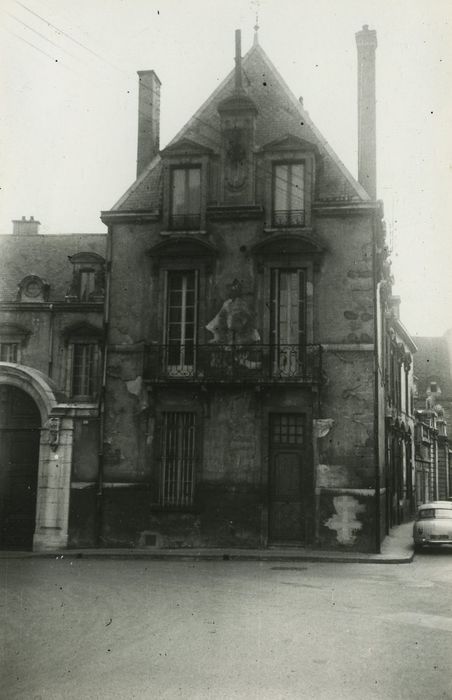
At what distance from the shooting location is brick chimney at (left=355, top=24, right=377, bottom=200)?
70.1 ft

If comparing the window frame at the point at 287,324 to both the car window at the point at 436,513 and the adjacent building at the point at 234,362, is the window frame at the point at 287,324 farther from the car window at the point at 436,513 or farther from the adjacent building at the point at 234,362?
the car window at the point at 436,513

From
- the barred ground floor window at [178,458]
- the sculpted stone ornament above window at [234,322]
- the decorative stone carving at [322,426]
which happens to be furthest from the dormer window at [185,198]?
the decorative stone carving at [322,426]

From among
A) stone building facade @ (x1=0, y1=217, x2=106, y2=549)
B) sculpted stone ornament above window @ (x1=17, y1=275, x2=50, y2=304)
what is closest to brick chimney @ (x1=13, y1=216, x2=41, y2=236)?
stone building facade @ (x1=0, y1=217, x2=106, y2=549)

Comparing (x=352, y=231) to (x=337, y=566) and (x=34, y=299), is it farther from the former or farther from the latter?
(x=34, y=299)

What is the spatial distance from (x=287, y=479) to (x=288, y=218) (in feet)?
22.1

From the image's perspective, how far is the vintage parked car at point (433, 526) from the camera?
19906mm

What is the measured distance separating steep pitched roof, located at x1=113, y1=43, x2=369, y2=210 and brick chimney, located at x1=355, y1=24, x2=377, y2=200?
1.03 metres

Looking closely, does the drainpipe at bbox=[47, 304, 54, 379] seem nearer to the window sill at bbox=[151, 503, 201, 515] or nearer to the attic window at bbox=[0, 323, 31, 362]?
the attic window at bbox=[0, 323, 31, 362]

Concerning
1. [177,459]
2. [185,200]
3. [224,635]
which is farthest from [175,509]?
[224,635]

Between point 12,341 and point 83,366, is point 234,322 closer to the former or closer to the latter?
point 83,366

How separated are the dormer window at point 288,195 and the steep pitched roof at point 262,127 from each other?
607mm

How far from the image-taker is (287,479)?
19688 millimetres

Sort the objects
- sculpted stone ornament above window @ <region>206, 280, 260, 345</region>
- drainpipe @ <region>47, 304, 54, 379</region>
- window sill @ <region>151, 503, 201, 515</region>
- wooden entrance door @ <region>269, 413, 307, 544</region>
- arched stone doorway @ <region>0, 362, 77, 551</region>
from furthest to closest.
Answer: drainpipe @ <region>47, 304, 54, 379</region> → sculpted stone ornament above window @ <region>206, 280, 260, 345</region> → arched stone doorway @ <region>0, 362, 77, 551</region> → window sill @ <region>151, 503, 201, 515</region> → wooden entrance door @ <region>269, 413, 307, 544</region>

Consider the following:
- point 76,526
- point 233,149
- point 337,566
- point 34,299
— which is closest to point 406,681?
point 337,566
